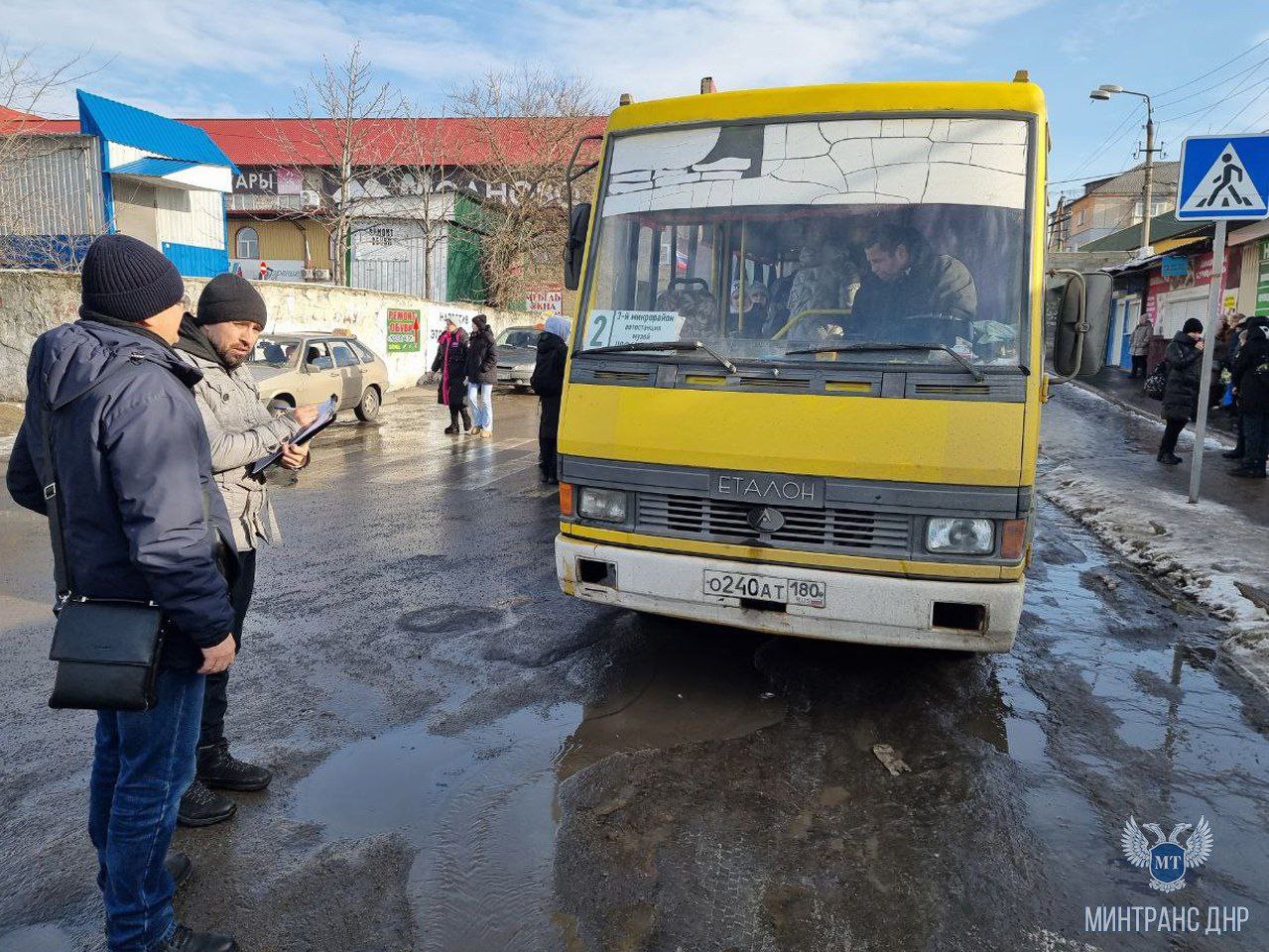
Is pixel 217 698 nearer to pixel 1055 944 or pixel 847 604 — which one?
pixel 847 604

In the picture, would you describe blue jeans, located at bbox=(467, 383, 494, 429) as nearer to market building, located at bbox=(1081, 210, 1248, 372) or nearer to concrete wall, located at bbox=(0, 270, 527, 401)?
concrete wall, located at bbox=(0, 270, 527, 401)

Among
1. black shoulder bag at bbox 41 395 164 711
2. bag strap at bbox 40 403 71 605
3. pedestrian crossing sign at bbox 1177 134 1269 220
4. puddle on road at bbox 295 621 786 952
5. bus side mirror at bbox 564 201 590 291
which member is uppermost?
pedestrian crossing sign at bbox 1177 134 1269 220

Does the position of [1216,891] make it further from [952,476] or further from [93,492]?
[93,492]

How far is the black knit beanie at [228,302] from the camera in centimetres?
321

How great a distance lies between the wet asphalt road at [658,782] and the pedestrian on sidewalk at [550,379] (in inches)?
171

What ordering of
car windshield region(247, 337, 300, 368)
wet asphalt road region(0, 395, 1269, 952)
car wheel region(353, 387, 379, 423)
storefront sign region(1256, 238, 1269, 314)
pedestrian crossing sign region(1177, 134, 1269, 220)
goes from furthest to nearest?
storefront sign region(1256, 238, 1269, 314)
car wheel region(353, 387, 379, 423)
car windshield region(247, 337, 300, 368)
pedestrian crossing sign region(1177, 134, 1269, 220)
wet asphalt road region(0, 395, 1269, 952)

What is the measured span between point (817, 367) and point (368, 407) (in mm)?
13802

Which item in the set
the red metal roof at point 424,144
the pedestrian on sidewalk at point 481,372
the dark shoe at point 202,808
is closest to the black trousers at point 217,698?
the dark shoe at point 202,808

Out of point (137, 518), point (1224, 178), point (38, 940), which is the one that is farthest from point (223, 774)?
point (1224, 178)

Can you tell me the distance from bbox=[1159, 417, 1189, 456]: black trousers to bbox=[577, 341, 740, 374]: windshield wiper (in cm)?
991

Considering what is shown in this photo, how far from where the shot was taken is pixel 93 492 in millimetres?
2291

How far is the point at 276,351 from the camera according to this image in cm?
1440

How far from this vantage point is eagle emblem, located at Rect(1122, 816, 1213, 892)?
10.1 feet

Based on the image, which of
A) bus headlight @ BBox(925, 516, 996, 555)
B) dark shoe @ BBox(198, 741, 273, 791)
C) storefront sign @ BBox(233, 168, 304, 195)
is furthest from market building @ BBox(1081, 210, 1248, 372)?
storefront sign @ BBox(233, 168, 304, 195)
